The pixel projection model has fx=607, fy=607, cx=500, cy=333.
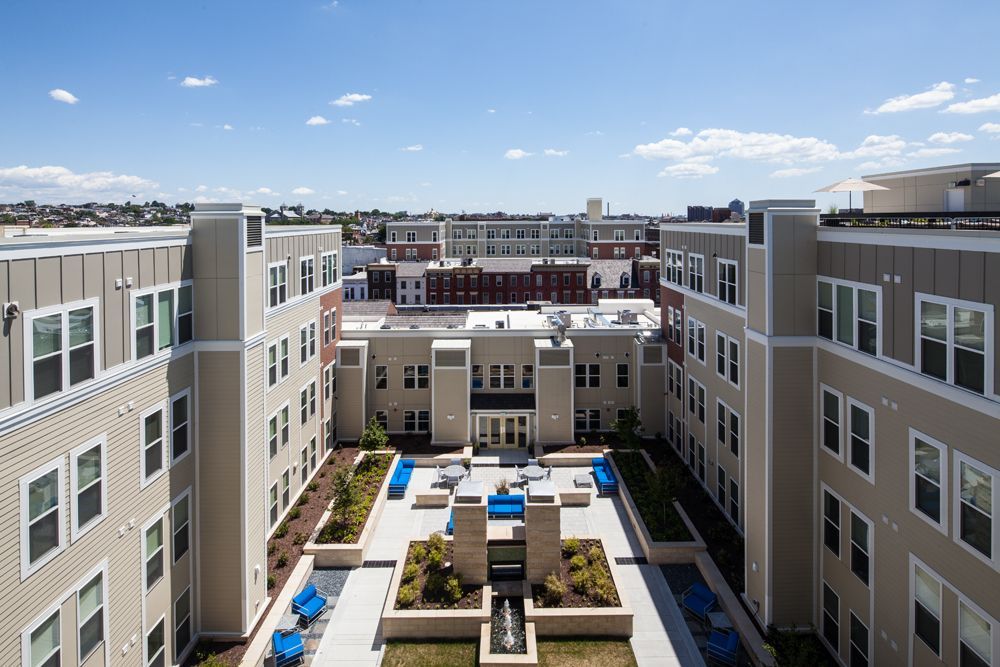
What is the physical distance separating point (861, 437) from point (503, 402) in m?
19.7

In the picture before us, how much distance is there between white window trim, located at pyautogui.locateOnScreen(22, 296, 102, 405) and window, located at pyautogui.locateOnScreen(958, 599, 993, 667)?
1677 cm

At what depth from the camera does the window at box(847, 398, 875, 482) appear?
13633 millimetres

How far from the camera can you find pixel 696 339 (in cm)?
2592

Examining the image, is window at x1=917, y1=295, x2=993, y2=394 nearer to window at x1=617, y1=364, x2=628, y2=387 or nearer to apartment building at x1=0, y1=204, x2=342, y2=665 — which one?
apartment building at x1=0, y1=204, x2=342, y2=665

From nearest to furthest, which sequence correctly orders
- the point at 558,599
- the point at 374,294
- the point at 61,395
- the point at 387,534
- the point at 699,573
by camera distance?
the point at 61,395 → the point at 558,599 → the point at 699,573 → the point at 387,534 → the point at 374,294

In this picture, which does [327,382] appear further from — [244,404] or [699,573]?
[699,573]

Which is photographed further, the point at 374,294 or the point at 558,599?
the point at 374,294

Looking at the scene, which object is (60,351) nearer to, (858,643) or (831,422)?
(831,422)

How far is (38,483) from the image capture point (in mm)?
10773

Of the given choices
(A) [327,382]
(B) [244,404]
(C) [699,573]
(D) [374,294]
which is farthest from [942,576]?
(D) [374,294]

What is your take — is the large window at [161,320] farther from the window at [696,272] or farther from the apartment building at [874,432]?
the window at [696,272]

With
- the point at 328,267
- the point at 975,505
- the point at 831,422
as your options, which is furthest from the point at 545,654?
the point at 328,267

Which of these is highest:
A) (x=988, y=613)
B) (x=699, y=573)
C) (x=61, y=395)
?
(x=61, y=395)

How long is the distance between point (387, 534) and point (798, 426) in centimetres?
1483
